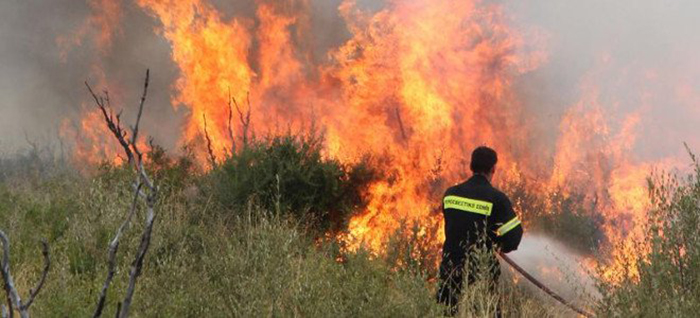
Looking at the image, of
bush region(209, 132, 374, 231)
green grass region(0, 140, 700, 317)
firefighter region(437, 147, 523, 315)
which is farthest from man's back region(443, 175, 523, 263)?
bush region(209, 132, 374, 231)

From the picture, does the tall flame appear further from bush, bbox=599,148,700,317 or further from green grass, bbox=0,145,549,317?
bush, bbox=599,148,700,317

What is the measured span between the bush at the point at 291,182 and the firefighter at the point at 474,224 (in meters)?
4.41

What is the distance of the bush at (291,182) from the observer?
10.3 m

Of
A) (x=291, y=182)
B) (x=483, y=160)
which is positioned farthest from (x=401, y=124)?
(x=483, y=160)

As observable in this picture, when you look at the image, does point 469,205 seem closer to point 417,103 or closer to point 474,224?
point 474,224

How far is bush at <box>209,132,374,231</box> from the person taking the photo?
10.3 meters

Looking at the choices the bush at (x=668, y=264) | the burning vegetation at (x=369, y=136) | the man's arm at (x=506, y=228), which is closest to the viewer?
the bush at (x=668, y=264)

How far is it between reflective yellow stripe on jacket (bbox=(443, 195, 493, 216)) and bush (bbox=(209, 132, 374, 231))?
441 cm

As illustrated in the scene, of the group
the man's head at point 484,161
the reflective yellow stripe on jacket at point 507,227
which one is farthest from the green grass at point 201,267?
the man's head at point 484,161

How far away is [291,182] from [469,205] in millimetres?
5116

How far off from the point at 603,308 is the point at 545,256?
4.17 m

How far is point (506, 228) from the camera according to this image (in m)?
5.47

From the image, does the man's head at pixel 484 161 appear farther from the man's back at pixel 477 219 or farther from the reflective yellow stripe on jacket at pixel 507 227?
the reflective yellow stripe on jacket at pixel 507 227

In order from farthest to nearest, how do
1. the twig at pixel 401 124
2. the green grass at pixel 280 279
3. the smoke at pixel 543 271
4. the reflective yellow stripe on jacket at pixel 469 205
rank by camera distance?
the twig at pixel 401 124
the smoke at pixel 543 271
the reflective yellow stripe on jacket at pixel 469 205
the green grass at pixel 280 279
